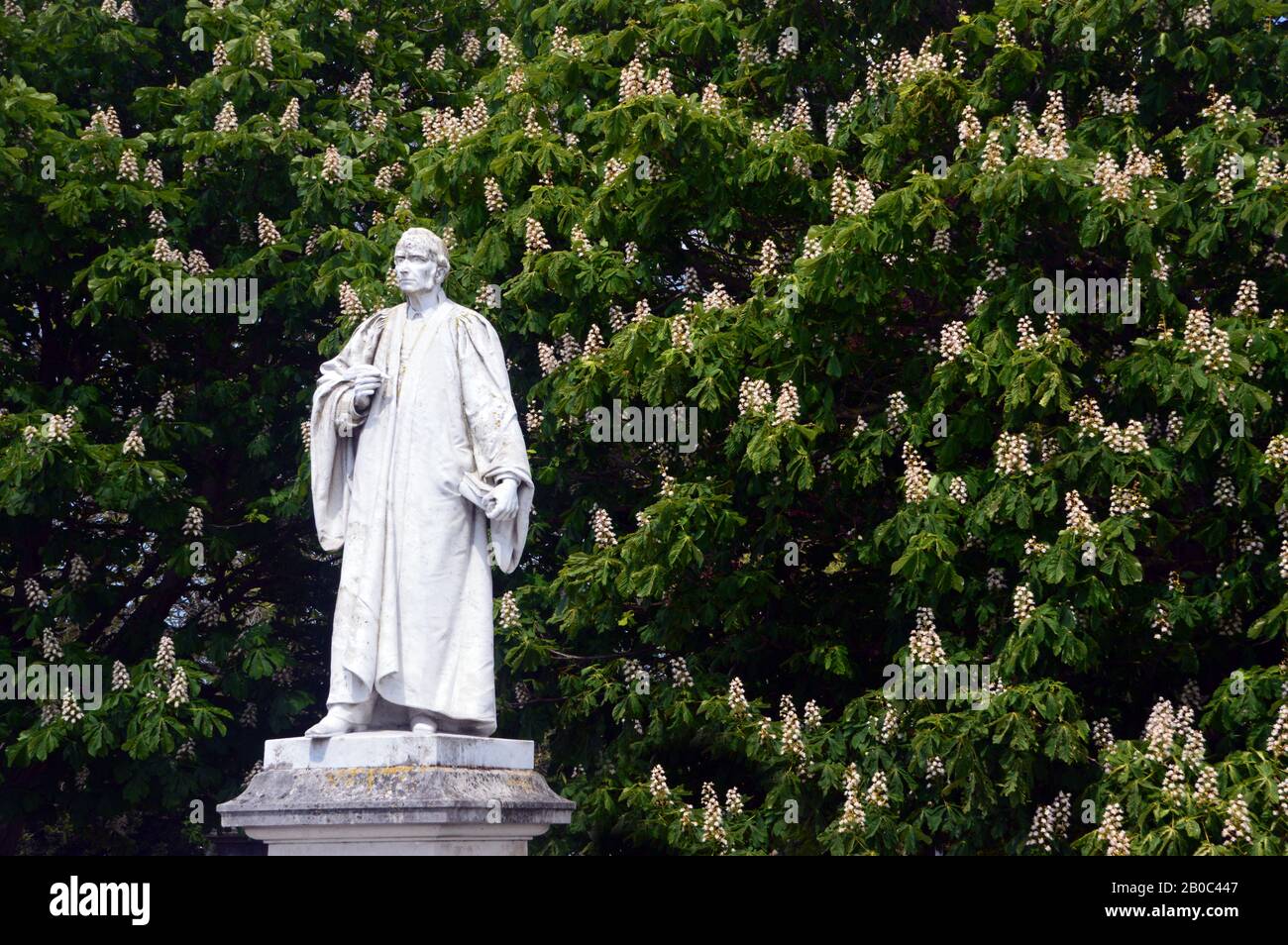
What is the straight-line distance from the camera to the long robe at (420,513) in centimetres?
879

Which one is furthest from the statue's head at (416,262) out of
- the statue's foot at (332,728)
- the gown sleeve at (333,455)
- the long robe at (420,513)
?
the statue's foot at (332,728)

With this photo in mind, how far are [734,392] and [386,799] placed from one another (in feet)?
20.7

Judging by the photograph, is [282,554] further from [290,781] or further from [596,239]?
[290,781]

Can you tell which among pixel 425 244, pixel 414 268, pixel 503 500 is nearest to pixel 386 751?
pixel 503 500

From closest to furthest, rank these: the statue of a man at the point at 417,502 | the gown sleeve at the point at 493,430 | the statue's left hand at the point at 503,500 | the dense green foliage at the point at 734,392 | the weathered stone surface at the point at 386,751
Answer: the weathered stone surface at the point at 386,751, the statue of a man at the point at 417,502, the statue's left hand at the point at 503,500, the gown sleeve at the point at 493,430, the dense green foliage at the point at 734,392

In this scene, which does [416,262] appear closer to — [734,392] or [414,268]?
[414,268]

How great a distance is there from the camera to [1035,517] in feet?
43.6

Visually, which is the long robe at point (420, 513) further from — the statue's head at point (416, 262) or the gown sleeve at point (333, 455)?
the statue's head at point (416, 262)

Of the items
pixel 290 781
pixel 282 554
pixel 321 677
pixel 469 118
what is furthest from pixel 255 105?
pixel 290 781

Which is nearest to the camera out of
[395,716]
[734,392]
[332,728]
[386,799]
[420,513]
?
[386,799]

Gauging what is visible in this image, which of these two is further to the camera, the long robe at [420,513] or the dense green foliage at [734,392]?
the dense green foliage at [734,392]

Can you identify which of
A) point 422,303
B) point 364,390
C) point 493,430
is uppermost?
point 422,303

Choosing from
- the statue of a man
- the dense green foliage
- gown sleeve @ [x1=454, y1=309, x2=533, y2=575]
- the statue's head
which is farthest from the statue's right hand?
the dense green foliage

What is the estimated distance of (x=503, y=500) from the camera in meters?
8.97
